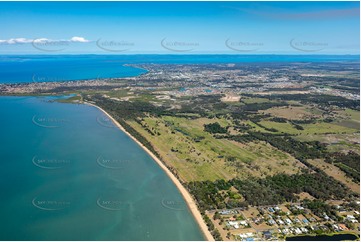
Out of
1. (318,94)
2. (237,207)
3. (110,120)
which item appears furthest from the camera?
(318,94)

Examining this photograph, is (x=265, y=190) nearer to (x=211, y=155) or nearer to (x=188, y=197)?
(x=188, y=197)

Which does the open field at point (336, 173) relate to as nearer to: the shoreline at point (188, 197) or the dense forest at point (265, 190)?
the dense forest at point (265, 190)

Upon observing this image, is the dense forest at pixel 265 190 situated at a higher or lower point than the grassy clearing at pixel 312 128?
higher

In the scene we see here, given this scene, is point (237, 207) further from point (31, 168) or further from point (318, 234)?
point (31, 168)


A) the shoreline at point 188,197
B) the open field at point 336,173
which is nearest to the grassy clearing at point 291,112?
the open field at point 336,173

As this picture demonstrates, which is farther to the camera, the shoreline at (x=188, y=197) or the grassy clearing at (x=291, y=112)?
the grassy clearing at (x=291, y=112)

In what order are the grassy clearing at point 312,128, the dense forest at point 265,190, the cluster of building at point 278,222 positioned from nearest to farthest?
the cluster of building at point 278,222 < the dense forest at point 265,190 < the grassy clearing at point 312,128

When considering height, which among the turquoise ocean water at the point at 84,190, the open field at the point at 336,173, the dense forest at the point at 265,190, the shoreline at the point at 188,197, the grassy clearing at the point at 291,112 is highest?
the dense forest at the point at 265,190

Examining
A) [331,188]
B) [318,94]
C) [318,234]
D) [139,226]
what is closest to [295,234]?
[318,234]

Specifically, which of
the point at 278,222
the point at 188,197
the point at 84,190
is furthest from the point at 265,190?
the point at 84,190
